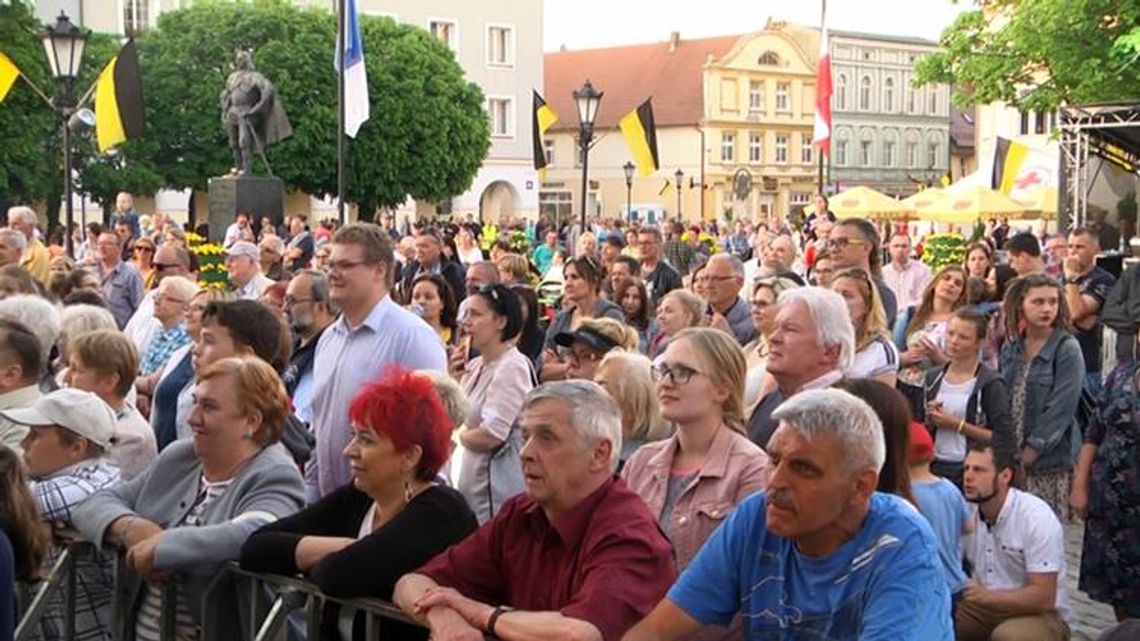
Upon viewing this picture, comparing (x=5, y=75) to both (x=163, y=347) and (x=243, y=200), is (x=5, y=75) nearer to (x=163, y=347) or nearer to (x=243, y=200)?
(x=243, y=200)

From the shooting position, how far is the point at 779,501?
11.7 ft

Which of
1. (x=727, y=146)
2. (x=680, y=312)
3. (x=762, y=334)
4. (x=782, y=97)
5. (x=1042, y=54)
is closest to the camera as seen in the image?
(x=762, y=334)

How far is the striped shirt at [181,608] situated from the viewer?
16.1ft

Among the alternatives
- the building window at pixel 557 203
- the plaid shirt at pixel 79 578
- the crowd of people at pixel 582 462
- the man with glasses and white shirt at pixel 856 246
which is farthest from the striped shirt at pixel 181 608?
the building window at pixel 557 203

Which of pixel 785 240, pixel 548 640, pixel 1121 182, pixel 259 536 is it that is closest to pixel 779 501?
pixel 548 640

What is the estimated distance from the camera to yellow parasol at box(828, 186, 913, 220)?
113ft

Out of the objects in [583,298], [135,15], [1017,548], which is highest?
[135,15]

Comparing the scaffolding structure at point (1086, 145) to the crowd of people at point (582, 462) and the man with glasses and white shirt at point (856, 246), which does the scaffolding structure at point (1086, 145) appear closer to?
the man with glasses and white shirt at point (856, 246)

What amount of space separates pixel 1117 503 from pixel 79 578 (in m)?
4.53

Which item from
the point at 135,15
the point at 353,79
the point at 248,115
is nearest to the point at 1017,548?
the point at 353,79

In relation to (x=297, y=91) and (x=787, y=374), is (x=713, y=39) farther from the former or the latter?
(x=787, y=374)

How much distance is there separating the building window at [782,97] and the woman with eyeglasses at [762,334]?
87.3 m

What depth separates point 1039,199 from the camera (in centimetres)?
3138

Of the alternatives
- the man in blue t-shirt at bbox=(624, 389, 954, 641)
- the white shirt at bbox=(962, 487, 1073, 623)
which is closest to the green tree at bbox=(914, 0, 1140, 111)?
the white shirt at bbox=(962, 487, 1073, 623)
